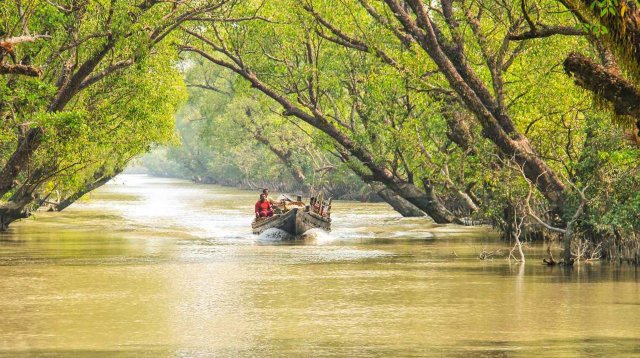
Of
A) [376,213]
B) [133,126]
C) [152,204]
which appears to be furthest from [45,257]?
[152,204]

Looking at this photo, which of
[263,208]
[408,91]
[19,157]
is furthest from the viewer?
[263,208]

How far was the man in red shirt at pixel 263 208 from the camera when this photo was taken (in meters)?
36.5

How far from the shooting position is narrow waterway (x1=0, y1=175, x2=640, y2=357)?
13891 mm

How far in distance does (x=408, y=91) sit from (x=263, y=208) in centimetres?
730

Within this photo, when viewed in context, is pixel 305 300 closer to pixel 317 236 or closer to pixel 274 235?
pixel 274 235

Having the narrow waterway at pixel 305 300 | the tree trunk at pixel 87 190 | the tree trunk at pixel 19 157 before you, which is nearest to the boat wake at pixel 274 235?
the narrow waterway at pixel 305 300

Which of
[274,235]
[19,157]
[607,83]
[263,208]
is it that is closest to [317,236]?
[274,235]

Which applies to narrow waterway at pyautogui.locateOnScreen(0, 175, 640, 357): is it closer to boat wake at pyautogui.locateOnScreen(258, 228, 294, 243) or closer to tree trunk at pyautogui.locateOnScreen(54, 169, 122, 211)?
boat wake at pyautogui.locateOnScreen(258, 228, 294, 243)

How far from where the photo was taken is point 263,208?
36938mm

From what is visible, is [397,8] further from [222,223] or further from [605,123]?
[222,223]

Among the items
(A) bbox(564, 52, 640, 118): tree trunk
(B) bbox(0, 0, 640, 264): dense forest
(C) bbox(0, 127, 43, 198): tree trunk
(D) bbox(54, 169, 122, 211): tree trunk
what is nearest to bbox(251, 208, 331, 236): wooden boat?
(B) bbox(0, 0, 640, 264): dense forest

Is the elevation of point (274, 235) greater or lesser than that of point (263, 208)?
lesser

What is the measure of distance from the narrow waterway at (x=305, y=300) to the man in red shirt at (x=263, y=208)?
9.75 ft

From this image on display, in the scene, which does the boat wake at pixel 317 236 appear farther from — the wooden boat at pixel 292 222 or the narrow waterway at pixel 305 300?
the narrow waterway at pixel 305 300
